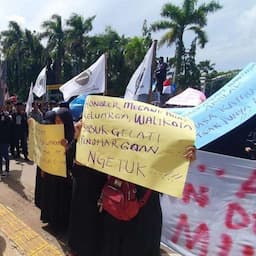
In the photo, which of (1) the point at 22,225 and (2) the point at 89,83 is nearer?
(1) the point at 22,225

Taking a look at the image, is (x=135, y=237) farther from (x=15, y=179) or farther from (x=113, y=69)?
(x=113, y=69)

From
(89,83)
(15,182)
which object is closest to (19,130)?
(15,182)

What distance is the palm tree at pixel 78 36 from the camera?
119 ft

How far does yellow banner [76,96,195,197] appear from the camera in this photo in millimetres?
2752

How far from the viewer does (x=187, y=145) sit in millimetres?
2746

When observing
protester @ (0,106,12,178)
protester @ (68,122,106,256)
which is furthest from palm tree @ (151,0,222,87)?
protester @ (68,122,106,256)

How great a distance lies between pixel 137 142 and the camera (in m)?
2.93

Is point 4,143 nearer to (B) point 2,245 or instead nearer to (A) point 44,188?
(A) point 44,188

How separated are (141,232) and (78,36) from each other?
34595 mm

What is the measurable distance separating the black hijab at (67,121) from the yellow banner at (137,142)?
130cm

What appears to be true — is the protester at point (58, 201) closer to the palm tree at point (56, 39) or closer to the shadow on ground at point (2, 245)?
the shadow on ground at point (2, 245)

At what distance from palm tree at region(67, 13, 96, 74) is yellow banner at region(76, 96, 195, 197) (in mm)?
34084

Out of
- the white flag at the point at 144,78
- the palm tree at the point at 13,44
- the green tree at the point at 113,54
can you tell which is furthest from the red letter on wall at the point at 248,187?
the palm tree at the point at 13,44

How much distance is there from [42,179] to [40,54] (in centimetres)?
3746
